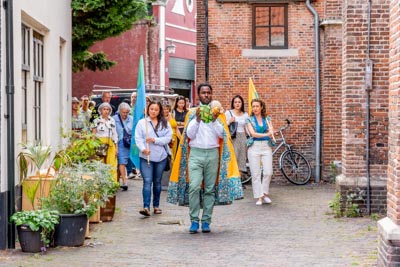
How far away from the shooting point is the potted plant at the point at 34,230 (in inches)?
391

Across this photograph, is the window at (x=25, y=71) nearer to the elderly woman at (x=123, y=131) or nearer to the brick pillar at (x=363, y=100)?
the elderly woman at (x=123, y=131)

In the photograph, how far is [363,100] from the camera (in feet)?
45.2

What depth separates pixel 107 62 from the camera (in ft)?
72.1

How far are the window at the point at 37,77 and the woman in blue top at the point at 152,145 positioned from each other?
149 centimetres

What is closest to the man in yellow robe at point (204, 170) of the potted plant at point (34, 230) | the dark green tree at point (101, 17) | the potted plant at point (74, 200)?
the potted plant at point (74, 200)

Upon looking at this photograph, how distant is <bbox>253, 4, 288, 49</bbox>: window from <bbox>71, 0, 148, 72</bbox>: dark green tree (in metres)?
4.00

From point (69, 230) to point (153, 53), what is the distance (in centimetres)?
2760

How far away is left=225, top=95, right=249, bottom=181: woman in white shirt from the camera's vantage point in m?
17.2

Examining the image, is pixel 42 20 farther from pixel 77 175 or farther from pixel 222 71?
pixel 222 71

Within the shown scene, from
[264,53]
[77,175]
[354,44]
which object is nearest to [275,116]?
[264,53]

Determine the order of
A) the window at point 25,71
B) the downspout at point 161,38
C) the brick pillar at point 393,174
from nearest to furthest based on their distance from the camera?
the brick pillar at point 393,174
the window at point 25,71
the downspout at point 161,38

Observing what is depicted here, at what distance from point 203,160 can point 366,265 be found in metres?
3.41

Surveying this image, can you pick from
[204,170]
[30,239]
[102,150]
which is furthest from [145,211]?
[30,239]

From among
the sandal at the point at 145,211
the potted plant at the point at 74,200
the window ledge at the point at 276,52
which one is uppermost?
the window ledge at the point at 276,52
